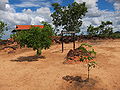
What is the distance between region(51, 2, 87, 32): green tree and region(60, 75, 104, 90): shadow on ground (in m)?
30.0

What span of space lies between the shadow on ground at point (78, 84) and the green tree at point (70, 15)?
30.0m

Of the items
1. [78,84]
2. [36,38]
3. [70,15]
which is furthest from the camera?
[70,15]

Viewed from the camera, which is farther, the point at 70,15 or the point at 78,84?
the point at 70,15

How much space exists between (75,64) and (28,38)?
6878 mm

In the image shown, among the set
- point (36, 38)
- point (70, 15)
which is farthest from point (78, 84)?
point (70, 15)

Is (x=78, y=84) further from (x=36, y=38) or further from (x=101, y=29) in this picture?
(x=101, y=29)

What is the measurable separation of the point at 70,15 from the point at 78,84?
105 ft

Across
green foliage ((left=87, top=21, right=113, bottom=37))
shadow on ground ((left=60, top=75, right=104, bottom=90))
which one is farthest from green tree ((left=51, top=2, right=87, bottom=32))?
shadow on ground ((left=60, top=75, right=104, bottom=90))

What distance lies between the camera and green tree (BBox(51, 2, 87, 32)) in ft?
121

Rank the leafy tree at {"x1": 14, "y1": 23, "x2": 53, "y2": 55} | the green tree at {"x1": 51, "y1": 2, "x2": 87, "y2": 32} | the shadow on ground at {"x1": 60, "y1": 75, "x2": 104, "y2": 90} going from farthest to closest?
the green tree at {"x1": 51, "y1": 2, "x2": 87, "y2": 32} < the leafy tree at {"x1": 14, "y1": 23, "x2": 53, "y2": 55} < the shadow on ground at {"x1": 60, "y1": 75, "x2": 104, "y2": 90}

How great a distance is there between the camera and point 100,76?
32.2 feet

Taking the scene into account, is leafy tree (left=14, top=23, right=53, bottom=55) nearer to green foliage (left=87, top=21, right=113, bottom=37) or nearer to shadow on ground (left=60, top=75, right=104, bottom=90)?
shadow on ground (left=60, top=75, right=104, bottom=90)

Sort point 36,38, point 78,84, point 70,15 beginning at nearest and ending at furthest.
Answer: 1. point 78,84
2. point 36,38
3. point 70,15

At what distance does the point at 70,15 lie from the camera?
1497 inches
